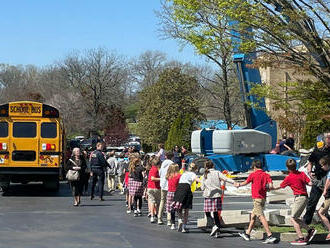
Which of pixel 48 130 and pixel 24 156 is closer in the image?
pixel 24 156

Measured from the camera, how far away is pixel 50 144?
2333 cm

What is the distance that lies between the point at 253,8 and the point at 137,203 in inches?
222

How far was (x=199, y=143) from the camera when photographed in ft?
90.1

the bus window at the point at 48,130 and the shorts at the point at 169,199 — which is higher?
the bus window at the point at 48,130

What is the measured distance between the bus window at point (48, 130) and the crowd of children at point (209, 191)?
639 cm

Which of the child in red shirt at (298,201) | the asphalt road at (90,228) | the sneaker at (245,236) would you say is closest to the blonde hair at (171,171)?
the asphalt road at (90,228)

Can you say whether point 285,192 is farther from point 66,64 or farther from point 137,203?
point 66,64

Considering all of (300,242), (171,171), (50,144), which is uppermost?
(50,144)

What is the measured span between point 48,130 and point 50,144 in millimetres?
519

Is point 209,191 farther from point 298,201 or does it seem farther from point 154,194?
point 154,194

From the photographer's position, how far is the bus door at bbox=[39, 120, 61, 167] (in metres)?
23.2

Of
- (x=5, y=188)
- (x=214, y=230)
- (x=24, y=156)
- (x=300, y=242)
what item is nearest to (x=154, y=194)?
(x=214, y=230)

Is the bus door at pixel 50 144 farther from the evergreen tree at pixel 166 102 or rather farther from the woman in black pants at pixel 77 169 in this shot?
the evergreen tree at pixel 166 102

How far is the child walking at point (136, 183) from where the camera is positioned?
17.4 meters
